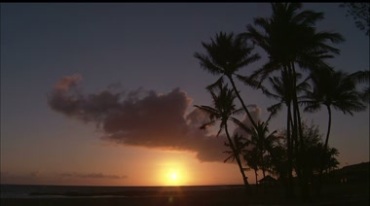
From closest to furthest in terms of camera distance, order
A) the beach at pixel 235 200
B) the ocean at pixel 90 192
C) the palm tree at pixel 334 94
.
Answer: the beach at pixel 235 200, the palm tree at pixel 334 94, the ocean at pixel 90 192

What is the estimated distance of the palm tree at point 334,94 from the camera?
3300 centimetres

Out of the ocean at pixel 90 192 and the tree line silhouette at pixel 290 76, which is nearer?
the tree line silhouette at pixel 290 76

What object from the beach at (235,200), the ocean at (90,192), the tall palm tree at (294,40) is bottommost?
the beach at (235,200)

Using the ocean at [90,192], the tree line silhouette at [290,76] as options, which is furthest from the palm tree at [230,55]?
Result: the ocean at [90,192]

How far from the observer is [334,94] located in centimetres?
3319

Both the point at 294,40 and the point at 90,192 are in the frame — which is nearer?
the point at 294,40

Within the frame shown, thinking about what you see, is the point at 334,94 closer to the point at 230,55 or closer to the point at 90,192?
the point at 230,55

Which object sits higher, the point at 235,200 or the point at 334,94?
the point at 334,94

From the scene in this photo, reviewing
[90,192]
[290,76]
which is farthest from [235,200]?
[90,192]

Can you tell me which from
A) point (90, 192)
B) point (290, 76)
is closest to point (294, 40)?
point (290, 76)

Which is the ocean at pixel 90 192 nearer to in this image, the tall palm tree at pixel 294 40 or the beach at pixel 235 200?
the beach at pixel 235 200

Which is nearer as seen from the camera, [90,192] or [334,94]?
[334,94]

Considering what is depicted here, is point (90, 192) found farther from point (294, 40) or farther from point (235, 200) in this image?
point (294, 40)

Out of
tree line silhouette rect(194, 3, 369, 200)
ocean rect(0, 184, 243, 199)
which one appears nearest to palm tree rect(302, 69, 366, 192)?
tree line silhouette rect(194, 3, 369, 200)
